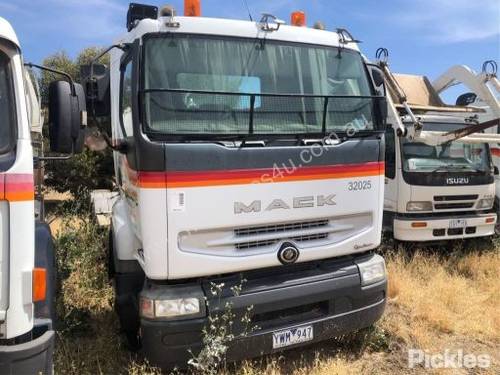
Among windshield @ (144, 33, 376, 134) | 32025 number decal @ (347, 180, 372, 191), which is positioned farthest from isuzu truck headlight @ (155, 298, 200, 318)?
32025 number decal @ (347, 180, 372, 191)

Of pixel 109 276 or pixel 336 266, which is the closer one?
pixel 336 266

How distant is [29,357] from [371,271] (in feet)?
8.80

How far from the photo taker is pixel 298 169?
12.4 feet

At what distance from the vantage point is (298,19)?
4348mm

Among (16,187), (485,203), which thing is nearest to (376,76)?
(16,187)

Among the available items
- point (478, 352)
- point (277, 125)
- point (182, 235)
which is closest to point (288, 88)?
point (277, 125)

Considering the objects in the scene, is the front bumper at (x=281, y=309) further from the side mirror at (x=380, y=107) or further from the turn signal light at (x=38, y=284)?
the side mirror at (x=380, y=107)

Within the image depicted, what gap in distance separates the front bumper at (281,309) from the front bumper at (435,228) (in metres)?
2.94

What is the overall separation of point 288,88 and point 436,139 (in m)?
3.11

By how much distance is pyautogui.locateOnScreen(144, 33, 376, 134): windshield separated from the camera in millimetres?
3516

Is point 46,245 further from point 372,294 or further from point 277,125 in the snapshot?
point 372,294

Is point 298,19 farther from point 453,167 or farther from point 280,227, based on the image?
point 453,167

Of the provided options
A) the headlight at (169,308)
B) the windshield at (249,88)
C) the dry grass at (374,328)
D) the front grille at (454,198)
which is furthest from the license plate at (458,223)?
the headlight at (169,308)

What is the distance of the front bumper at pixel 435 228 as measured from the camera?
6.96 m
